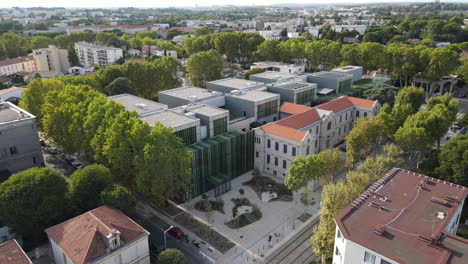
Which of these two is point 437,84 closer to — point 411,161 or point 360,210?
point 411,161

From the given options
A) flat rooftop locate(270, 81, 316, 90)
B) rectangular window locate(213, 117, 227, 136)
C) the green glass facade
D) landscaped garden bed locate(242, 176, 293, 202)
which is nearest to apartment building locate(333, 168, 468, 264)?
landscaped garden bed locate(242, 176, 293, 202)

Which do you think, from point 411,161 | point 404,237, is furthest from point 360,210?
point 411,161

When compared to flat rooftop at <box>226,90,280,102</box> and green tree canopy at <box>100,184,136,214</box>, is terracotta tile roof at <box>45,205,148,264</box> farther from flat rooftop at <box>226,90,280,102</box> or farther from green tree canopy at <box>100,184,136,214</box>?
flat rooftop at <box>226,90,280,102</box>

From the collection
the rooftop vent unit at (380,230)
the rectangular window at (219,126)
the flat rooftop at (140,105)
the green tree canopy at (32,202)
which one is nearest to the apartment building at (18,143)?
the green tree canopy at (32,202)

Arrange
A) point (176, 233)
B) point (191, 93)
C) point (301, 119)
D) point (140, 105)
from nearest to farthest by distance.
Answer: point (176, 233) → point (140, 105) → point (301, 119) → point (191, 93)

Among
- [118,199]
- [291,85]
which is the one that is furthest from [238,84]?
[118,199]

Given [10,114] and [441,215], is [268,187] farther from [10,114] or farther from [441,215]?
[10,114]
